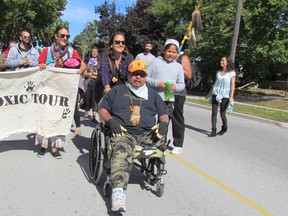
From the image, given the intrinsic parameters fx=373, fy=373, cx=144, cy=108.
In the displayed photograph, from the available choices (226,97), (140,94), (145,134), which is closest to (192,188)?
(145,134)

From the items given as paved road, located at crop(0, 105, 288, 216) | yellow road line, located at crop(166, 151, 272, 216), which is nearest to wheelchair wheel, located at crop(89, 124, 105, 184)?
paved road, located at crop(0, 105, 288, 216)

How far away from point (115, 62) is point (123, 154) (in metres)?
2.09

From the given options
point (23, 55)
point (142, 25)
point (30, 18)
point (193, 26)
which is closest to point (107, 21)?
point (142, 25)

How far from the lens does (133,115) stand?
4.39m

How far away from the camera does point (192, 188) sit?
15.6 feet

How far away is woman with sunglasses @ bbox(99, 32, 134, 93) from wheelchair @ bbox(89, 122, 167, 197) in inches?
42.0

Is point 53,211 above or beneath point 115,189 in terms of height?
beneath

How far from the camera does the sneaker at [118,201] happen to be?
3.56m

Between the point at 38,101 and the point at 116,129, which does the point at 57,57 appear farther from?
the point at 116,129

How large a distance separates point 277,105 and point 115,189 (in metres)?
14.4

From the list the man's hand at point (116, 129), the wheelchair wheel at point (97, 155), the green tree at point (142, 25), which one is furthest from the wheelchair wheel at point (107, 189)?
the green tree at point (142, 25)

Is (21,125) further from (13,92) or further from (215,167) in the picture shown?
(215,167)

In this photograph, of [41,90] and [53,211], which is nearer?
[53,211]

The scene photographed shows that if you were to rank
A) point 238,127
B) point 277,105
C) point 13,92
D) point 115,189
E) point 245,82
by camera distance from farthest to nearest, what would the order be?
1. point 245,82
2. point 277,105
3. point 238,127
4. point 13,92
5. point 115,189
